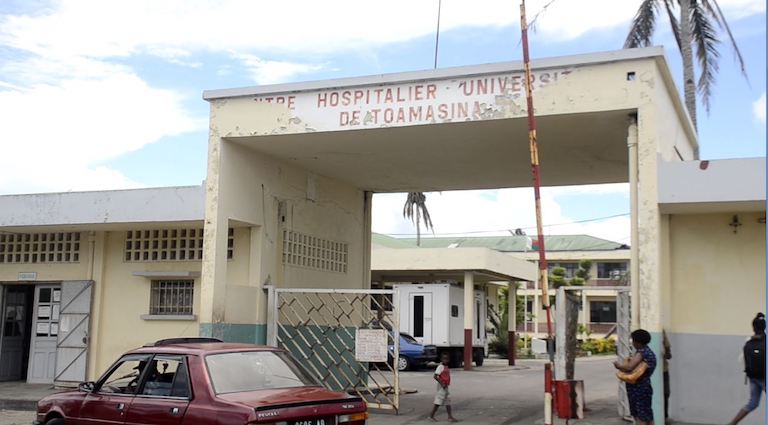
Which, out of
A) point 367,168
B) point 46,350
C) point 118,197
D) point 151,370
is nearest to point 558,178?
point 367,168

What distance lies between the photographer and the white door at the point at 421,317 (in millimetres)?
26656

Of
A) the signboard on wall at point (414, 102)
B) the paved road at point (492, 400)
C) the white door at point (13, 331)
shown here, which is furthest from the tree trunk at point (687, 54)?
the white door at point (13, 331)

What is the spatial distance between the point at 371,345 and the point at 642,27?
13.5m

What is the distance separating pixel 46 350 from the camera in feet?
56.4

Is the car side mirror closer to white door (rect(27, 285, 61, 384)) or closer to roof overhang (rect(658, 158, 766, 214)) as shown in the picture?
roof overhang (rect(658, 158, 766, 214))

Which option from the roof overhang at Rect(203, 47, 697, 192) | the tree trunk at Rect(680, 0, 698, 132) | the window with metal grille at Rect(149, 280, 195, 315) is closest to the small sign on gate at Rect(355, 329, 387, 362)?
the roof overhang at Rect(203, 47, 697, 192)

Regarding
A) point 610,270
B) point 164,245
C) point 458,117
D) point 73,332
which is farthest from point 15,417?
point 610,270

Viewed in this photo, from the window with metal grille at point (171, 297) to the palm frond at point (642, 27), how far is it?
13.5 m

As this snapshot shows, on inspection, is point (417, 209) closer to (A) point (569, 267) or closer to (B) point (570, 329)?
(A) point (569, 267)

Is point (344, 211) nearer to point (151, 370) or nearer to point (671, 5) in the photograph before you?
point (151, 370)

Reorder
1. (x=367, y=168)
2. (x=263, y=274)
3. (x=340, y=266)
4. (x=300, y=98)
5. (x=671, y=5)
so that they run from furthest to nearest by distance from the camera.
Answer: (x=671, y=5) < (x=340, y=266) < (x=367, y=168) < (x=263, y=274) < (x=300, y=98)

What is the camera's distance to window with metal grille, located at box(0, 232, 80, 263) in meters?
17.3

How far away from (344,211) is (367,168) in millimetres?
1903

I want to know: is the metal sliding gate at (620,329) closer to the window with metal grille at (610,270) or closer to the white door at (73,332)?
the white door at (73,332)
